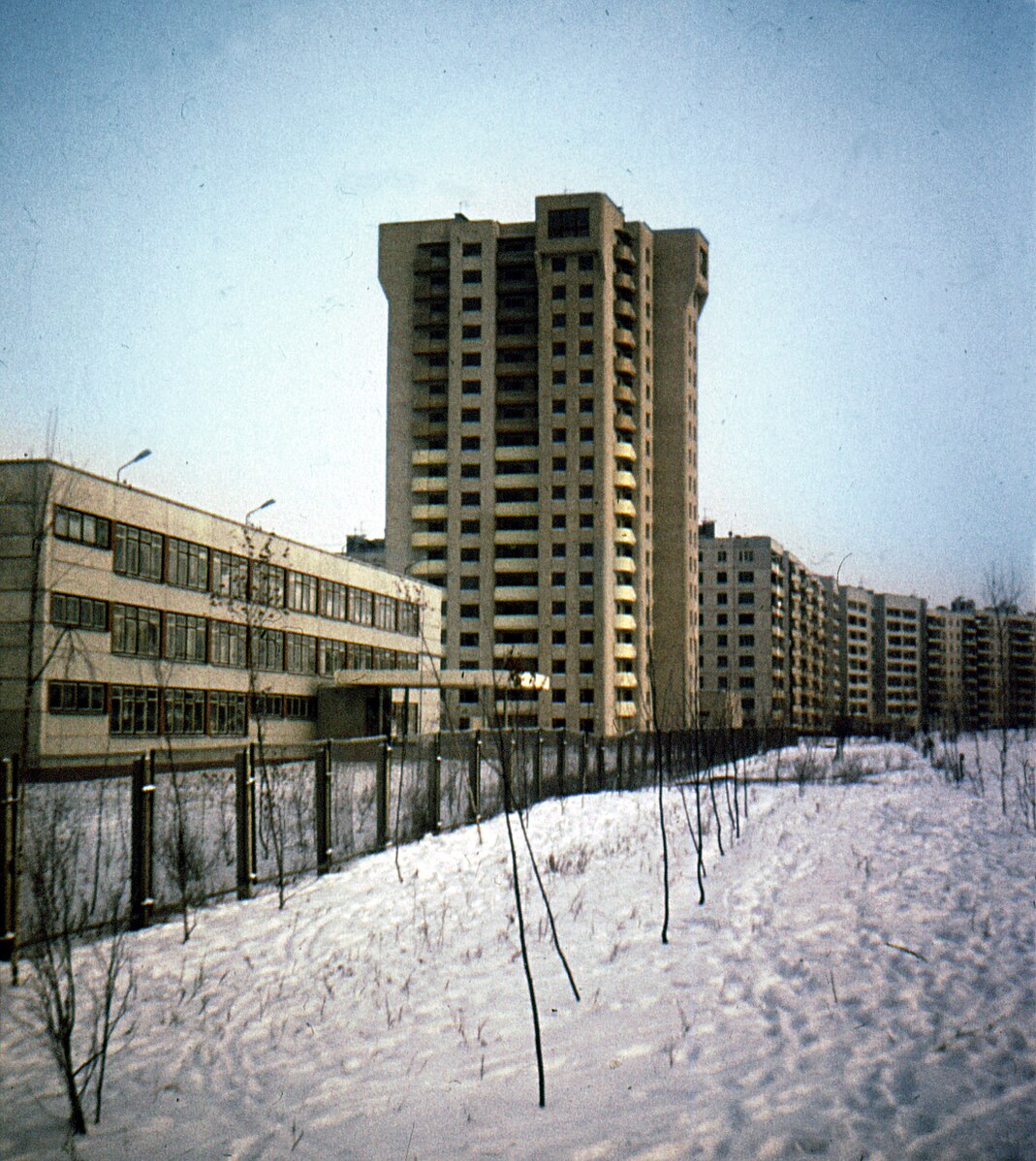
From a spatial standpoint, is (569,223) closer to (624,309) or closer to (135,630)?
(624,309)

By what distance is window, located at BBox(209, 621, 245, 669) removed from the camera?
39.3 meters

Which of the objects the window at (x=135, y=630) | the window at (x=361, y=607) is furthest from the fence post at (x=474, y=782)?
the window at (x=361, y=607)

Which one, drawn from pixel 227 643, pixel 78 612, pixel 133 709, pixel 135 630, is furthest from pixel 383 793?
pixel 227 643

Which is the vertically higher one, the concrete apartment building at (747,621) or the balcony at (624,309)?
the balcony at (624,309)

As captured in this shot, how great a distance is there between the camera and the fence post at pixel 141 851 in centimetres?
938

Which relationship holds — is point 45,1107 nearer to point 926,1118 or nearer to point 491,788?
point 926,1118

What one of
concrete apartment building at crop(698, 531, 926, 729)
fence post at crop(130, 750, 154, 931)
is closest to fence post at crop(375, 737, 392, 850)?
fence post at crop(130, 750, 154, 931)

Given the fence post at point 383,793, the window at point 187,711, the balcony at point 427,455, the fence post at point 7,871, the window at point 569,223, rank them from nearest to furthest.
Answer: the fence post at point 7,871 < the fence post at point 383,793 < the window at point 187,711 < the window at point 569,223 < the balcony at point 427,455

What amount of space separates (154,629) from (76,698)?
14.5 ft

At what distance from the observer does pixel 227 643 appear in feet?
132

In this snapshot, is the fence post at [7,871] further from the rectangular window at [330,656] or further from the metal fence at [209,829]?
the rectangular window at [330,656]

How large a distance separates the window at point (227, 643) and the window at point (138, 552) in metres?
4.26

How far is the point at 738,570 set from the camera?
10869 cm

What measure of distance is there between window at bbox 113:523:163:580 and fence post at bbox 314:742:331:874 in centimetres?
2412
